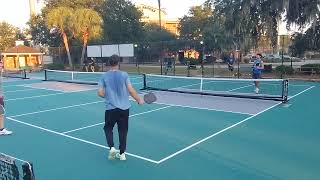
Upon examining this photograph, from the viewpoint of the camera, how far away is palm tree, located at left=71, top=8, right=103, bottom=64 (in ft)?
129

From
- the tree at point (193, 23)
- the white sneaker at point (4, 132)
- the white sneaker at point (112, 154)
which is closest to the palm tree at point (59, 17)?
the tree at point (193, 23)

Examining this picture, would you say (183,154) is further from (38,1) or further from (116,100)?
(38,1)

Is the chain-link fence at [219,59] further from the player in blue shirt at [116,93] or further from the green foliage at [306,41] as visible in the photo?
the player in blue shirt at [116,93]

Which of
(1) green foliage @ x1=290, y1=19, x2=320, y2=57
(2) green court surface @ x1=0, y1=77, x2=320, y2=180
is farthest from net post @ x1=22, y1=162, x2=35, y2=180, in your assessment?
(1) green foliage @ x1=290, y1=19, x2=320, y2=57

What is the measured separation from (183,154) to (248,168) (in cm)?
137

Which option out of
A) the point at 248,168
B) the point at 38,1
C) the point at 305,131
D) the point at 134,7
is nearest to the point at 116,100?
the point at 248,168

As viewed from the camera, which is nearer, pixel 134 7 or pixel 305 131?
pixel 305 131

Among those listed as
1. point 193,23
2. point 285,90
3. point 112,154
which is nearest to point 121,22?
point 193,23

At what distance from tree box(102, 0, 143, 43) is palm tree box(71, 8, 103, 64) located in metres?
14.2

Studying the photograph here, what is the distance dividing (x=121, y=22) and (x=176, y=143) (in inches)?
1999

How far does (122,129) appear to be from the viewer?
252 inches

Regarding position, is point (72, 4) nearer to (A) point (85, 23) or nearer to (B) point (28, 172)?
(A) point (85, 23)

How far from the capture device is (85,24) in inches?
1561

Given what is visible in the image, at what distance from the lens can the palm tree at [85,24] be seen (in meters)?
39.2
